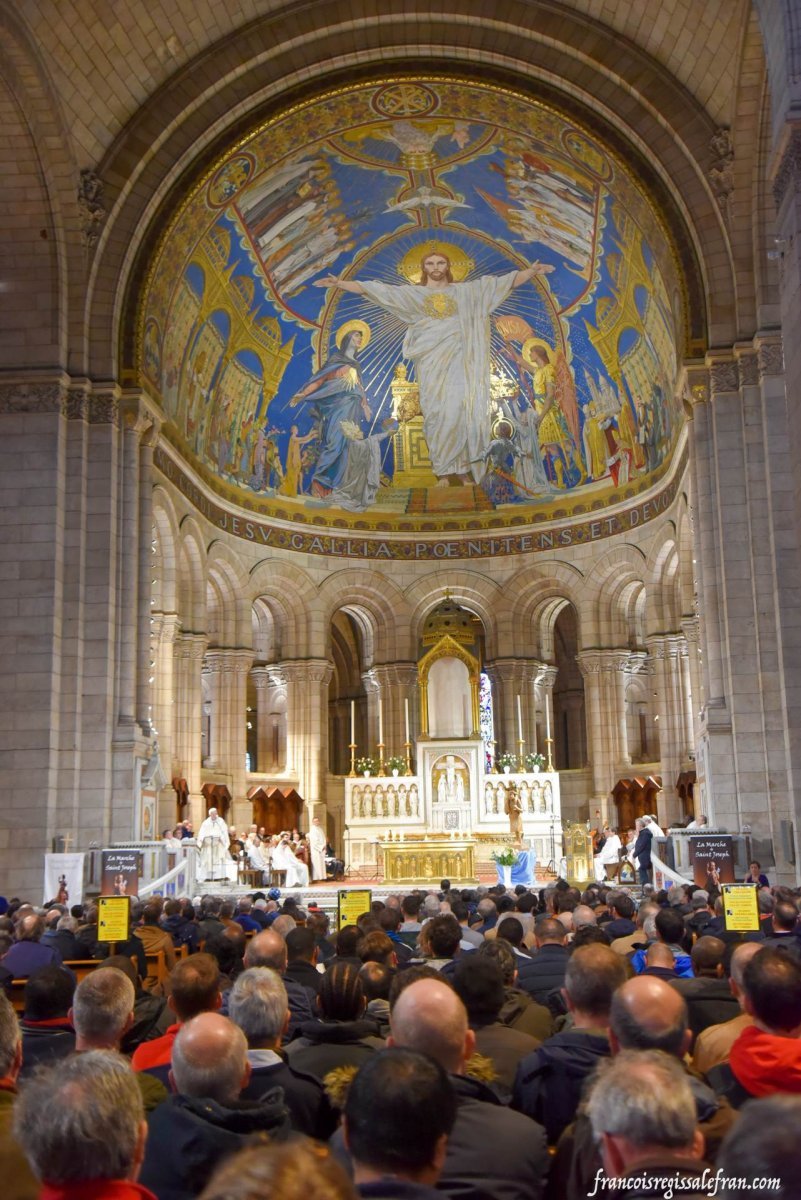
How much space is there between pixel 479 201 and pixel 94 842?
57.0 ft

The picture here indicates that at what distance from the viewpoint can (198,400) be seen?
29.5 meters

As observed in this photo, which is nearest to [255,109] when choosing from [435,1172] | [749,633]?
[749,633]

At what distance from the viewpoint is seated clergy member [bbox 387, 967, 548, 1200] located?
3.60 m

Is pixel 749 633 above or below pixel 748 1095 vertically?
above

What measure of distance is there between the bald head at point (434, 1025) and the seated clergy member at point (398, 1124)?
3.26 ft

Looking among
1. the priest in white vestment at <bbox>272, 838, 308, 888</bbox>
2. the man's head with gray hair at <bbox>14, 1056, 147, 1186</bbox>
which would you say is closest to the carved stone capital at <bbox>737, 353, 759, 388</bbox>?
the priest in white vestment at <bbox>272, 838, 308, 888</bbox>

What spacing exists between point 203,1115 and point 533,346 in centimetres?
3066

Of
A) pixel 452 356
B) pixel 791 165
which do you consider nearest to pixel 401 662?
pixel 452 356

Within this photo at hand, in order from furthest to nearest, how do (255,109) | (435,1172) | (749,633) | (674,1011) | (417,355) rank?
1. (417,355)
2. (255,109)
3. (749,633)
4. (674,1011)
5. (435,1172)

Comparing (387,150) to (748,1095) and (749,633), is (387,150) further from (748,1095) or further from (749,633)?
(748,1095)

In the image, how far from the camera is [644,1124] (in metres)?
3.04

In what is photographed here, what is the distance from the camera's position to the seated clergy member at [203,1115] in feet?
12.6

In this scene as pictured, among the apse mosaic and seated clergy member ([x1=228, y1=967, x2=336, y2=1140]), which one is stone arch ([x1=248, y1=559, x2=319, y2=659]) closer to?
the apse mosaic

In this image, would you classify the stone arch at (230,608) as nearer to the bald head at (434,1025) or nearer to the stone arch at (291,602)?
the stone arch at (291,602)
